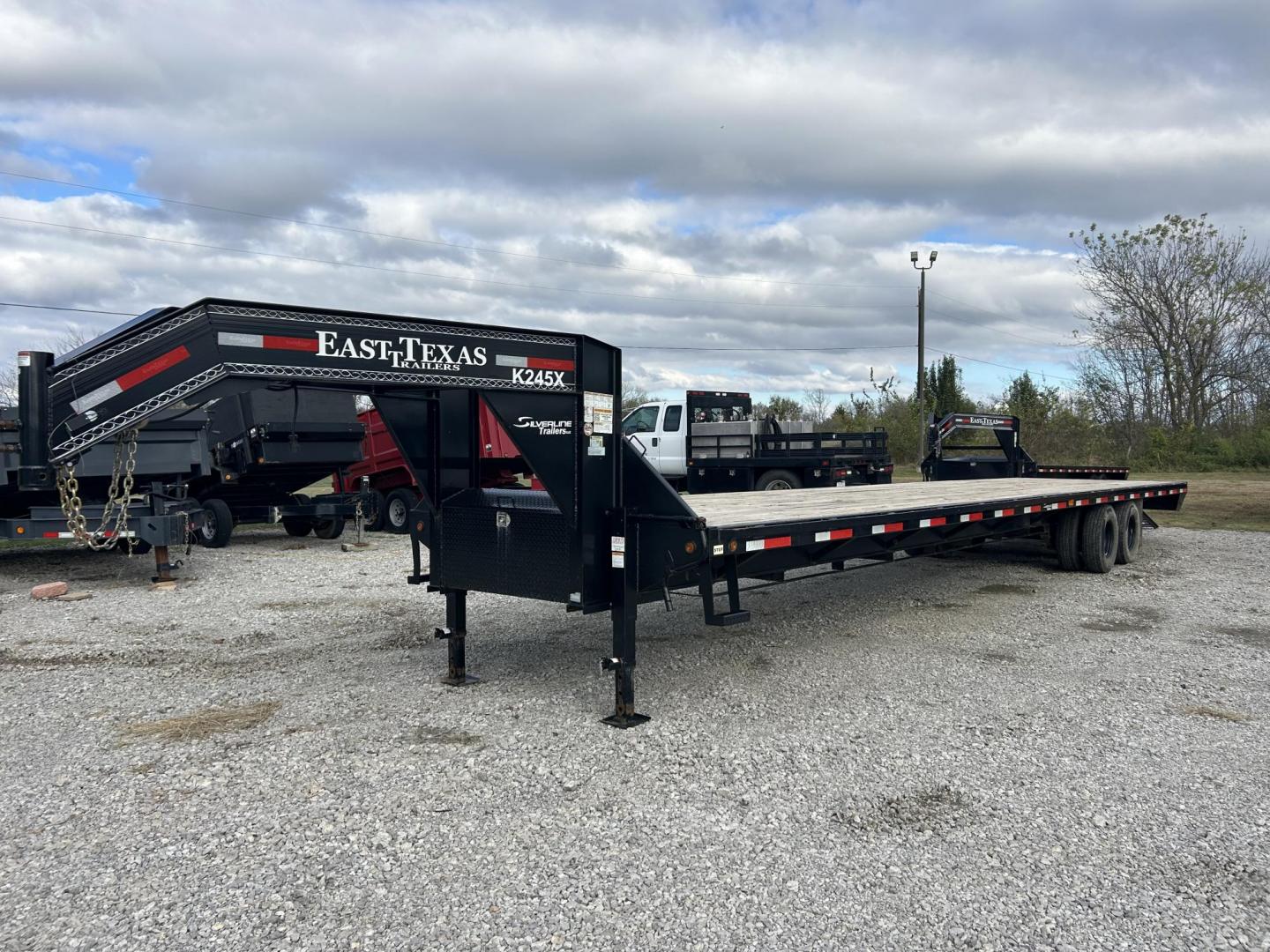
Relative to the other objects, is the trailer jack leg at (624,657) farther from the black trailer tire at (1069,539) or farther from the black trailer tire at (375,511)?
the black trailer tire at (375,511)

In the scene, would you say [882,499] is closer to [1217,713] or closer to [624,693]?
[1217,713]

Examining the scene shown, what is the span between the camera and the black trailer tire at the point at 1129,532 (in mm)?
11586

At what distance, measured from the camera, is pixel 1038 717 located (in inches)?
211

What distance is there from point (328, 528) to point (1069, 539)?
391 inches

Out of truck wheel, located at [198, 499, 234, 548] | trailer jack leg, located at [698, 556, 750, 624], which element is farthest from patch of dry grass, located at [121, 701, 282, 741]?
truck wheel, located at [198, 499, 234, 548]

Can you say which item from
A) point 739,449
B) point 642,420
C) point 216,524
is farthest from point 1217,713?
point 642,420

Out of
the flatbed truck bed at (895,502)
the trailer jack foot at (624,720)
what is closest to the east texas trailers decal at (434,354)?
the flatbed truck bed at (895,502)

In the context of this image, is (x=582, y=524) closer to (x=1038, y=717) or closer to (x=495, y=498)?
(x=495, y=498)

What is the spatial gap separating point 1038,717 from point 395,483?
12.5m

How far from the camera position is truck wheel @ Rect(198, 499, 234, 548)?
499 inches

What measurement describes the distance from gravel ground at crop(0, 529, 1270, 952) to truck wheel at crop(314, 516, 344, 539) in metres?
6.13

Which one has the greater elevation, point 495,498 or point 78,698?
point 495,498

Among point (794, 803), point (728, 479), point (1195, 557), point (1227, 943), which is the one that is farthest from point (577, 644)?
point (728, 479)

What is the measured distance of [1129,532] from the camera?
39.0 ft
